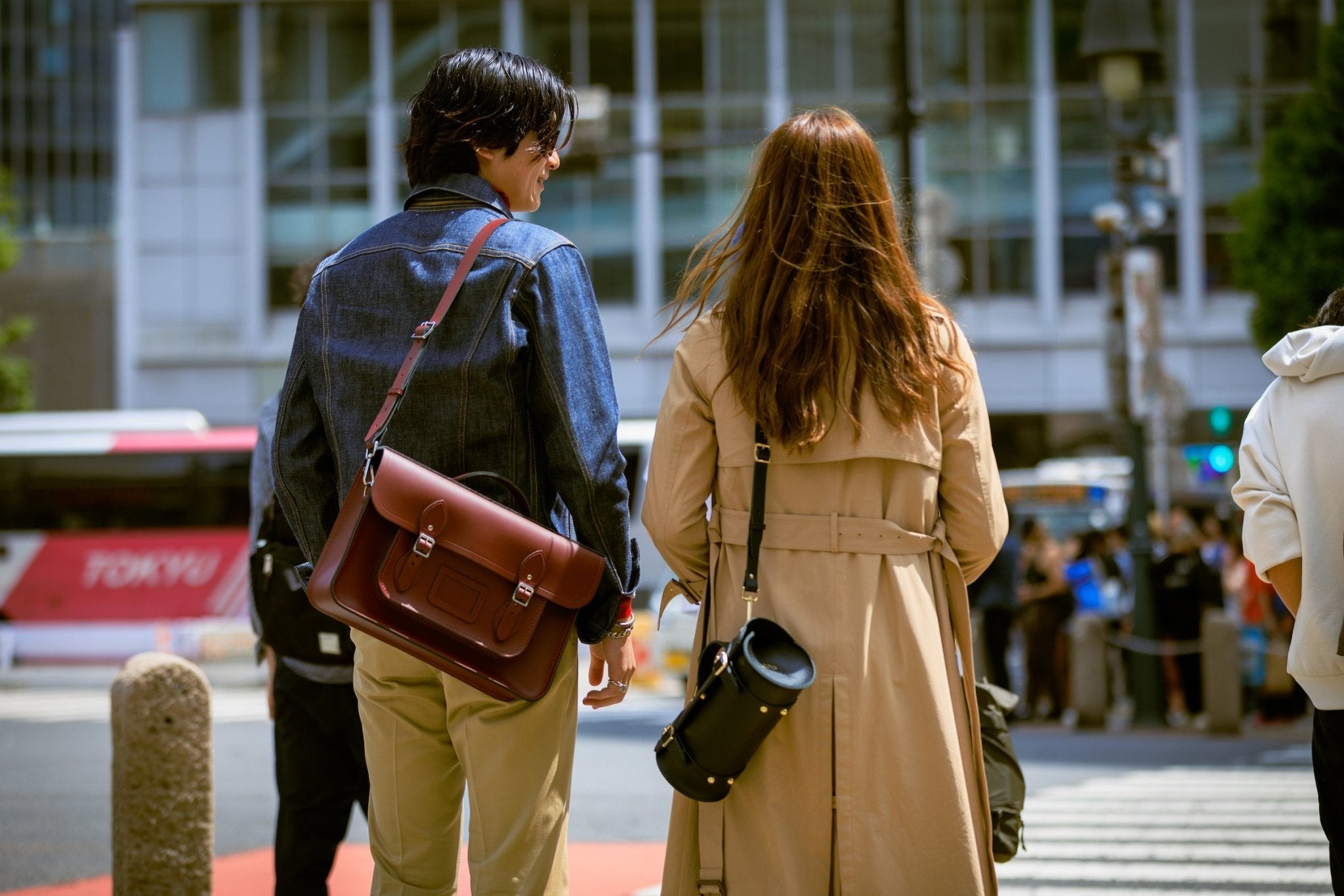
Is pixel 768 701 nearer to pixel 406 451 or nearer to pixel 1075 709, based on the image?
pixel 406 451

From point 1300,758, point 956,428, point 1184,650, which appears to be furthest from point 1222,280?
point 956,428

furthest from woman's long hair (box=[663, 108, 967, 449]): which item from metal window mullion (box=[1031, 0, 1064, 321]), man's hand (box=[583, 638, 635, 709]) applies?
metal window mullion (box=[1031, 0, 1064, 321])

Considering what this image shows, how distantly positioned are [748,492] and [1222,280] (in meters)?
31.9

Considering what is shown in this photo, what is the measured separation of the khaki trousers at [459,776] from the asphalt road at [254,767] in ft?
13.0

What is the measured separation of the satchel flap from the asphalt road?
4.41 meters

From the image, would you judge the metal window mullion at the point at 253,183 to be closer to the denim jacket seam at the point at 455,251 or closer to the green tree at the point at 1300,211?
the green tree at the point at 1300,211

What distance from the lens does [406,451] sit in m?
3.02

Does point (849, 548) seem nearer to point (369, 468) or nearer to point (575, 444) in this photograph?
point (575, 444)

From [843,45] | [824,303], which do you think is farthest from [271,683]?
[843,45]

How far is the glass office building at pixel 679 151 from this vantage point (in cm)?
3241

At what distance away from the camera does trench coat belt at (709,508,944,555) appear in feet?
9.95

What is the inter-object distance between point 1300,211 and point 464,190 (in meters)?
15.4

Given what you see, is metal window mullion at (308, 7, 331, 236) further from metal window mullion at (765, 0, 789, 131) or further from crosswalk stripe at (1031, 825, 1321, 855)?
crosswalk stripe at (1031, 825, 1321, 855)

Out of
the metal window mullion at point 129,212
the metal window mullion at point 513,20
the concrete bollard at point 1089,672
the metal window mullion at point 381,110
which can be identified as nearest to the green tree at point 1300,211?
the concrete bollard at point 1089,672
